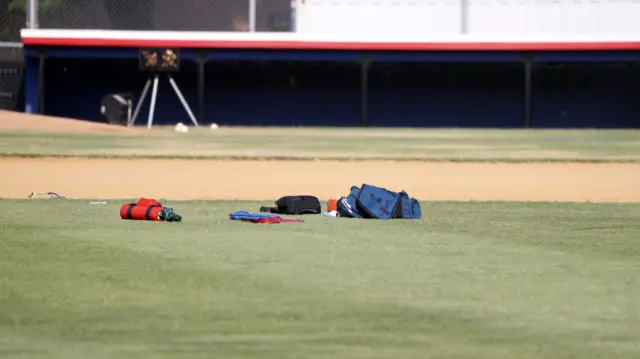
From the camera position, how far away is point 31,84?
37.4 metres

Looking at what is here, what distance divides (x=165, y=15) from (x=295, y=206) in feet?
81.5

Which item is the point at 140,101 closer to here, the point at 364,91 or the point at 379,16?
the point at 364,91

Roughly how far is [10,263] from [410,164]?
14.1m

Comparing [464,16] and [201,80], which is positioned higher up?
[464,16]

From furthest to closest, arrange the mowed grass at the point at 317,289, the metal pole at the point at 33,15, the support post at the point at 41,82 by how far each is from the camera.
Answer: the metal pole at the point at 33,15, the support post at the point at 41,82, the mowed grass at the point at 317,289

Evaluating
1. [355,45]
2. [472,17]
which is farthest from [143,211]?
[472,17]

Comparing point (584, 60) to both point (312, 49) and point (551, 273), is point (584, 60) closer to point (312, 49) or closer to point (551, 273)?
point (312, 49)

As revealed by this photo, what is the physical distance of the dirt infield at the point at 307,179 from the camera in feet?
58.3

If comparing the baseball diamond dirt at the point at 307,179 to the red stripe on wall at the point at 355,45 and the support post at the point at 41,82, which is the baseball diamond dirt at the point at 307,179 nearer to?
the red stripe on wall at the point at 355,45

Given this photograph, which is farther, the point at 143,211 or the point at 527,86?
the point at 527,86

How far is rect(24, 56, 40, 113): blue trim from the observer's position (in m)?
37.4

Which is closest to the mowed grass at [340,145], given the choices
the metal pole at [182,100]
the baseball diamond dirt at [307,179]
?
the baseball diamond dirt at [307,179]

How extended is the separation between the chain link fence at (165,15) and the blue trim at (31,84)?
105 cm

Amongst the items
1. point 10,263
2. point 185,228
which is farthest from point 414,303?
point 185,228
